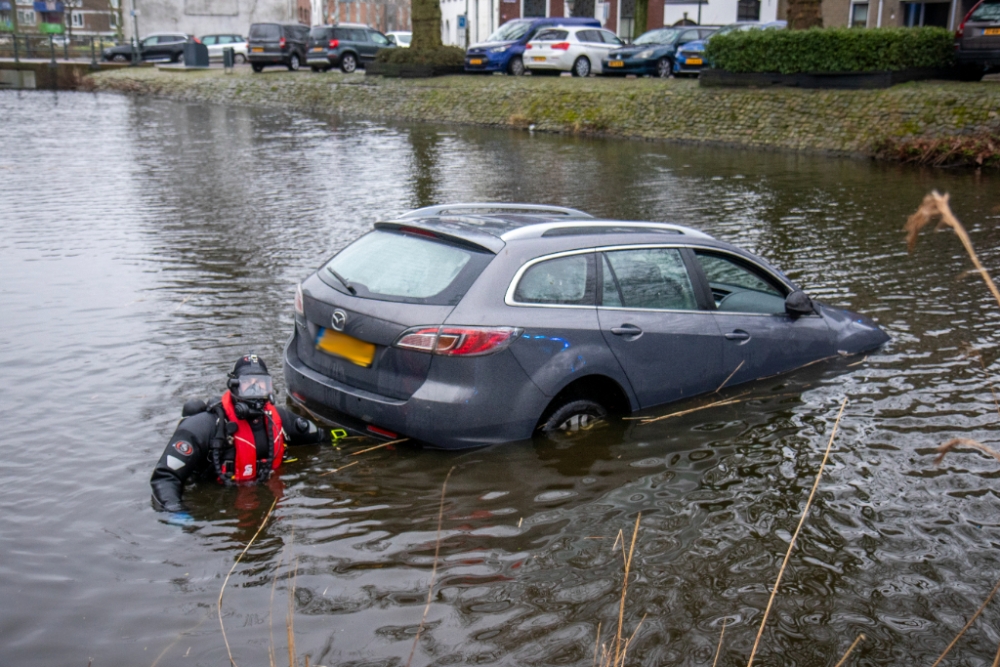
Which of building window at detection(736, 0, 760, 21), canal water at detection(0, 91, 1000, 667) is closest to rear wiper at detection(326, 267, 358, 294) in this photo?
canal water at detection(0, 91, 1000, 667)

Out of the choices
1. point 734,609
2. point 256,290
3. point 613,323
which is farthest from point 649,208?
point 734,609

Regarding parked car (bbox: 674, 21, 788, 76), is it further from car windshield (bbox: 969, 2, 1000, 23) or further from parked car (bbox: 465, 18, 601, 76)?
car windshield (bbox: 969, 2, 1000, 23)

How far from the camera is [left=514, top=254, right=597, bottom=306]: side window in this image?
5891 mm

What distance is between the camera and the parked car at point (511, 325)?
18.5ft

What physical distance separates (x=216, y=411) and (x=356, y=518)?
0.98 m

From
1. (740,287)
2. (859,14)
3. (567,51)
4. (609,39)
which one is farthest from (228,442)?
(859,14)

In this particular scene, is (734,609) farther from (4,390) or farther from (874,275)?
(874,275)

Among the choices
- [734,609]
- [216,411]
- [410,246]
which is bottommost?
[734,609]

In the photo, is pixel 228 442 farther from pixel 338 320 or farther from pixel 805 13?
pixel 805 13

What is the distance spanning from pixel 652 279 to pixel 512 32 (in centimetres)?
2822

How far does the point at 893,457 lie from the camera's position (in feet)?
20.1

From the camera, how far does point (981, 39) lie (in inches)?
859

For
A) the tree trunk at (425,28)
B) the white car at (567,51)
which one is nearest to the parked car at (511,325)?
the white car at (567,51)

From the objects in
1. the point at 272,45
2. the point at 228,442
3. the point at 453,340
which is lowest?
the point at 228,442
